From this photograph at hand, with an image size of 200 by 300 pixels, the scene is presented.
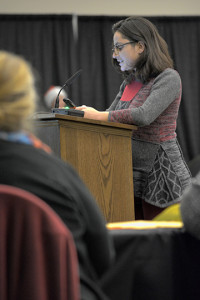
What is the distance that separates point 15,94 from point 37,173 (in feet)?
0.54

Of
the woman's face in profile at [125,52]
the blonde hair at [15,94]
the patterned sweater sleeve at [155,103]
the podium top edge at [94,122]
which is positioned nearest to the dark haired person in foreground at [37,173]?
the blonde hair at [15,94]

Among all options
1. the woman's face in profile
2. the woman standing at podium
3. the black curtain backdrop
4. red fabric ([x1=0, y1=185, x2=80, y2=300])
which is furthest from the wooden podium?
the black curtain backdrop

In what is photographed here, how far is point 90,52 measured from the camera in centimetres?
550

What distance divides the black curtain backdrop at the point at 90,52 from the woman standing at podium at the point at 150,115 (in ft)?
10.1

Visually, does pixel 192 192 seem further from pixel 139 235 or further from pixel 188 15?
pixel 188 15

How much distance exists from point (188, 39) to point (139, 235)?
4.97m

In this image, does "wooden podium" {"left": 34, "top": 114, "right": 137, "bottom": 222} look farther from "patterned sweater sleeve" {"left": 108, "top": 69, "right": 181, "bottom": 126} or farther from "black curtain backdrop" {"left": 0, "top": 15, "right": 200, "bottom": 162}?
"black curtain backdrop" {"left": 0, "top": 15, "right": 200, "bottom": 162}

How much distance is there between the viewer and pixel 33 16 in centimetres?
534

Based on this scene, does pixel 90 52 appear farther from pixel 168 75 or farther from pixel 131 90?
pixel 168 75

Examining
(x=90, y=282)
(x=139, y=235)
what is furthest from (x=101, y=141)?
(x=90, y=282)

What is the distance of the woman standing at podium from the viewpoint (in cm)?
210

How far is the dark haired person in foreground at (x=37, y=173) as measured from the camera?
850 mm

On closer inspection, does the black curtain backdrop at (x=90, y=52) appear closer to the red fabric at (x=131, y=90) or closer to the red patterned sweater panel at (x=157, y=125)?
the red fabric at (x=131, y=90)

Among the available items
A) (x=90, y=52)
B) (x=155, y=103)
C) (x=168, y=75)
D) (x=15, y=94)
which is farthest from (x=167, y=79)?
(x=90, y=52)
